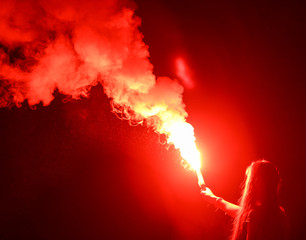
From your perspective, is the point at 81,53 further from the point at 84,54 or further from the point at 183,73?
the point at 183,73

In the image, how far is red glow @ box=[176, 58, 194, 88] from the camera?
4531 mm

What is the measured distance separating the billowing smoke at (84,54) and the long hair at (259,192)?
1229mm

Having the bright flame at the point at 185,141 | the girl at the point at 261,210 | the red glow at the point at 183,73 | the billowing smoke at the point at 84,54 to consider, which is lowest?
the girl at the point at 261,210

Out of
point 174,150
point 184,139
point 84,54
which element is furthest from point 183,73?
point 84,54

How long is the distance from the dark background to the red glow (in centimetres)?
8

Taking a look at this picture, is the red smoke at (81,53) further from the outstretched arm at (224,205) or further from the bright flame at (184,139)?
the outstretched arm at (224,205)

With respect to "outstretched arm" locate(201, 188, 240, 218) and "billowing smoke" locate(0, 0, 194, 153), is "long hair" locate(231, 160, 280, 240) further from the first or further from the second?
"billowing smoke" locate(0, 0, 194, 153)

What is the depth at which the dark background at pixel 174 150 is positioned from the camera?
4211mm

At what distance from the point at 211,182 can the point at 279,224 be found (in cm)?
217

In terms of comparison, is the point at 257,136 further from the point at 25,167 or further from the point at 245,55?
the point at 25,167

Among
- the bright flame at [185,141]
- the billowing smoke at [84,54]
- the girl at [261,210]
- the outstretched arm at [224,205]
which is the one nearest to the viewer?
the girl at [261,210]

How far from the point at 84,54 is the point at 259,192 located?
110 inches

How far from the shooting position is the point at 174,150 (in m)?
4.59

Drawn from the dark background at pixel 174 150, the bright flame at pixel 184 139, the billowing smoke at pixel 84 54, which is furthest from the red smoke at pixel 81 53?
the dark background at pixel 174 150
